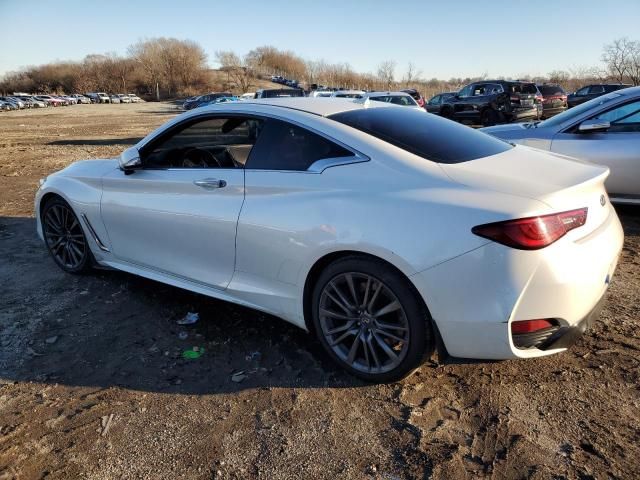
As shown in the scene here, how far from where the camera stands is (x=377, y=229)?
2.52m

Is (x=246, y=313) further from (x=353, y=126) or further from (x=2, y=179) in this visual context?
(x=2, y=179)

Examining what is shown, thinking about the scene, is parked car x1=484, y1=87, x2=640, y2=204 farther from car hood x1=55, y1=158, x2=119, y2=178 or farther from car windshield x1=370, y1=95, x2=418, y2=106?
car windshield x1=370, y1=95, x2=418, y2=106

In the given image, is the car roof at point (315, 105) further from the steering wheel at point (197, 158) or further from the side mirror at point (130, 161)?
the side mirror at point (130, 161)

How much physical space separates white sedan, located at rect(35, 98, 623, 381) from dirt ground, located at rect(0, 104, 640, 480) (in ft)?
0.99

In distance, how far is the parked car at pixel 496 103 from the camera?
18922mm

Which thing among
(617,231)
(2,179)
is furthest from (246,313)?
(2,179)

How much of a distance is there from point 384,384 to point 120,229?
2.40 meters

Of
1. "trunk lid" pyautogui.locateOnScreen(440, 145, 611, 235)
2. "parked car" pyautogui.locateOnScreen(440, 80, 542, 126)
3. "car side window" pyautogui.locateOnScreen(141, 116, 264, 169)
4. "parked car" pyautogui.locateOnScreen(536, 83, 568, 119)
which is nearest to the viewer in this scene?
"trunk lid" pyautogui.locateOnScreen(440, 145, 611, 235)

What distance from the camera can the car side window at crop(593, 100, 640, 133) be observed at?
563cm

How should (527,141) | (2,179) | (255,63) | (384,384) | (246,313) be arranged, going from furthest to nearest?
(255,63)
(2,179)
(527,141)
(246,313)
(384,384)

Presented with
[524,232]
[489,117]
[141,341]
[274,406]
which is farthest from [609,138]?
[489,117]

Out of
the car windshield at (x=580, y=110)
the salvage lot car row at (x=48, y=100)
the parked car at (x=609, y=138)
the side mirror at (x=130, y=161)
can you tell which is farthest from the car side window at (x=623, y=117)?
the salvage lot car row at (x=48, y=100)

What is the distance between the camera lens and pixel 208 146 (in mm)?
4082

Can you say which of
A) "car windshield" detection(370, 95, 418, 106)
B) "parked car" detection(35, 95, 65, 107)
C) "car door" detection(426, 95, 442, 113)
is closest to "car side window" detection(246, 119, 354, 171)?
"car windshield" detection(370, 95, 418, 106)
